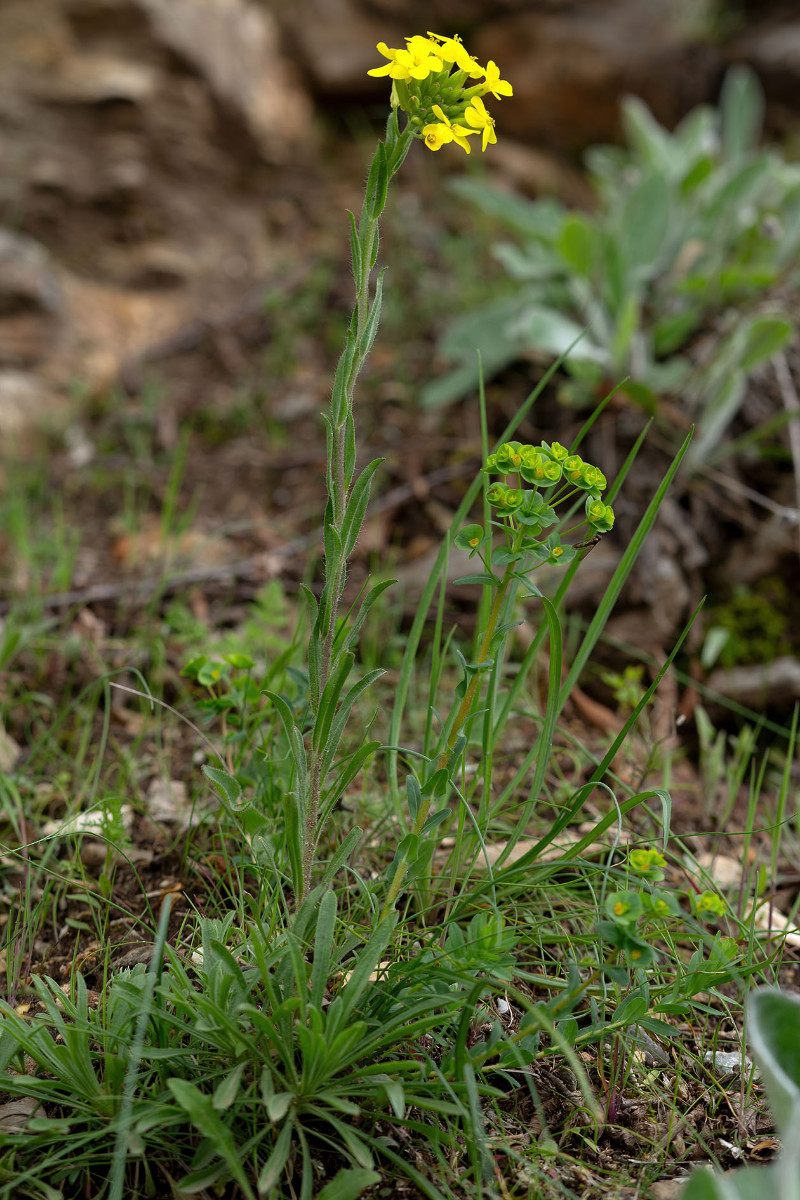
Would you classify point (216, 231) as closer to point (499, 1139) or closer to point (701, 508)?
point (701, 508)

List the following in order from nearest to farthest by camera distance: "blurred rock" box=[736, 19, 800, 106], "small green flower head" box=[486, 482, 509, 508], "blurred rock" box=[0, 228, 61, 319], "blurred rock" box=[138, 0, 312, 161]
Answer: "small green flower head" box=[486, 482, 509, 508], "blurred rock" box=[0, 228, 61, 319], "blurred rock" box=[138, 0, 312, 161], "blurred rock" box=[736, 19, 800, 106]

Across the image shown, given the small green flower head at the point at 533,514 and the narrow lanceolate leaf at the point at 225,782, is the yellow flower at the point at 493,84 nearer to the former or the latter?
the small green flower head at the point at 533,514

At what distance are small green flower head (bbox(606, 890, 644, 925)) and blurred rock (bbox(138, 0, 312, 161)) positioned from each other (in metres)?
4.08

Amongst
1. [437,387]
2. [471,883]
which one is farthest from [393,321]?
[471,883]

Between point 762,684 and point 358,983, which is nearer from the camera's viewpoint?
point 358,983

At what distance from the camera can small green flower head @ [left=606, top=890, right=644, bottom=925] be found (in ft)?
3.20

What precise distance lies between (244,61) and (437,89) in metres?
3.73

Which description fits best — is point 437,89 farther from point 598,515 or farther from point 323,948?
point 323,948

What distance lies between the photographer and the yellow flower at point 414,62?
946 millimetres

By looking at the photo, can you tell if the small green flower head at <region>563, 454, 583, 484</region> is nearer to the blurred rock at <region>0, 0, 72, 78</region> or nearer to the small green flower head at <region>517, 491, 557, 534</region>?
the small green flower head at <region>517, 491, 557, 534</region>

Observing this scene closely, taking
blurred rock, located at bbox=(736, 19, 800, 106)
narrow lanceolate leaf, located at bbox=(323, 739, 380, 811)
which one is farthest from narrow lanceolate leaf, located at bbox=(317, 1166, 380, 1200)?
blurred rock, located at bbox=(736, 19, 800, 106)

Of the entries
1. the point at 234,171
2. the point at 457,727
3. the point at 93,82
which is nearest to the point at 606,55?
the point at 234,171

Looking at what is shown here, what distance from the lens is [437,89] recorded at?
38.7 inches

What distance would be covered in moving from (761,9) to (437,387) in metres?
3.27
